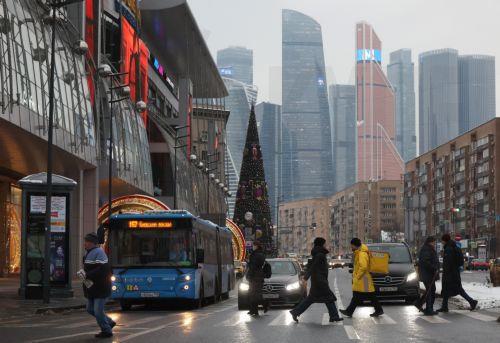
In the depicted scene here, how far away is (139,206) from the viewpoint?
50469 millimetres

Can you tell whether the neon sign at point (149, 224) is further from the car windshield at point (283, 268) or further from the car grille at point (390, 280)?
the car grille at point (390, 280)

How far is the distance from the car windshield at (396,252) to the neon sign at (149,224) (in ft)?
19.6

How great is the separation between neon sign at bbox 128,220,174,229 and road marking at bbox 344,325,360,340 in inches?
390

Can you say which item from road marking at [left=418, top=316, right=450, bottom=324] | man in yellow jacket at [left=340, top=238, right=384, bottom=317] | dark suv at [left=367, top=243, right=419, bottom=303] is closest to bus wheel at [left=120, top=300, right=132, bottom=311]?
dark suv at [left=367, top=243, right=419, bottom=303]

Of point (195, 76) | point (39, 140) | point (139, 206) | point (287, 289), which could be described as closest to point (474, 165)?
point (195, 76)

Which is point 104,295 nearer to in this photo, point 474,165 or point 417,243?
point 474,165

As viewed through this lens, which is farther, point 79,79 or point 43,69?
point 79,79

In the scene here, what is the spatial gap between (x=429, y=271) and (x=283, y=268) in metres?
6.86

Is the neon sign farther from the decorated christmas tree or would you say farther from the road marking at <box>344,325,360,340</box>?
the decorated christmas tree

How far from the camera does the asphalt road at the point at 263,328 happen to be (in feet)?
50.1

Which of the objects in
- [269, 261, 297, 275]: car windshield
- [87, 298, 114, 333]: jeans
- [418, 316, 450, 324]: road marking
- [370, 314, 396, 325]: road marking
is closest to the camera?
[87, 298, 114, 333]: jeans

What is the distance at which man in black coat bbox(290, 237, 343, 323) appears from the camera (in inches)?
768

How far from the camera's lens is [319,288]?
64.4ft

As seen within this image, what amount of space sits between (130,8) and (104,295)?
205ft
